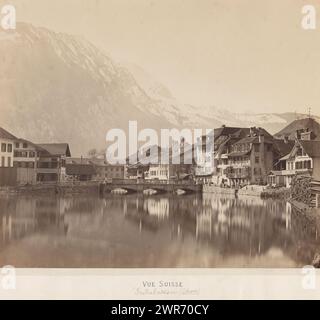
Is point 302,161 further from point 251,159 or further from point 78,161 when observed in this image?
point 78,161

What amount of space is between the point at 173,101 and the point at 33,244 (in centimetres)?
121

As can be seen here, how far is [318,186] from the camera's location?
3215 mm

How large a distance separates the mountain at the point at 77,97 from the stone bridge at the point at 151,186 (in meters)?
0.28

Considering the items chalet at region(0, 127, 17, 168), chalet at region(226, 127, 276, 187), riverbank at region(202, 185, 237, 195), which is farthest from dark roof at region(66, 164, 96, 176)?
chalet at region(226, 127, 276, 187)

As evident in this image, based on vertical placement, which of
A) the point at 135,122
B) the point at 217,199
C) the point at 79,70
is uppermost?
the point at 79,70

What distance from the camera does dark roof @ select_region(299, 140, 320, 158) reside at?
325 cm

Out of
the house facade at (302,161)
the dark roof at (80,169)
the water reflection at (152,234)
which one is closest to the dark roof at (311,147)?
the house facade at (302,161)

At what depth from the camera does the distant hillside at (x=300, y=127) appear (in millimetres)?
3223

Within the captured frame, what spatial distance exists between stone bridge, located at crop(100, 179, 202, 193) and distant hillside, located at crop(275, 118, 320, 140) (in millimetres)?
631

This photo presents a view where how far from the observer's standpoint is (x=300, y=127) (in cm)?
323

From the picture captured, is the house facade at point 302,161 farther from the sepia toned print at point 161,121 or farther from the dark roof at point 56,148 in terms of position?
the dark roof at point 56,148

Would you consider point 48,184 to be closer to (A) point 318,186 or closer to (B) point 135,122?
(B) point 135,122

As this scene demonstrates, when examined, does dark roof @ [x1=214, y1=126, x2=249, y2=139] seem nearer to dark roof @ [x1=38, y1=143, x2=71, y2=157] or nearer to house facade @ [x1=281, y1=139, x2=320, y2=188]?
house facade @ [x1=281, y1=139, x2=320, y2=188]
